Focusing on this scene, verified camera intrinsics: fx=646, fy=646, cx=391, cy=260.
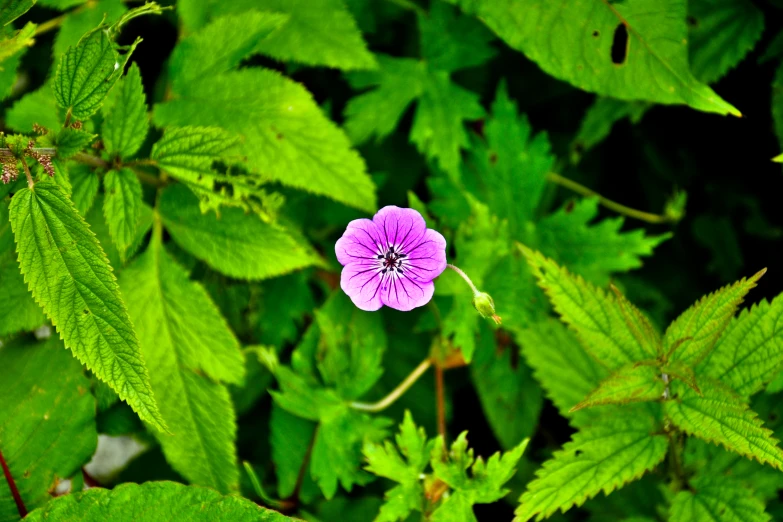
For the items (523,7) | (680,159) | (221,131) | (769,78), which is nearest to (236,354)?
(221,131)

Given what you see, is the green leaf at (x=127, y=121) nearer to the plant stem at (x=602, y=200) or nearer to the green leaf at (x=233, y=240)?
the green leaf at (x=233, y=240)

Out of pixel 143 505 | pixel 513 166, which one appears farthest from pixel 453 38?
pixel 143 505

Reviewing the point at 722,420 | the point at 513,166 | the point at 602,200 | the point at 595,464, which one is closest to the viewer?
the point at 722,420

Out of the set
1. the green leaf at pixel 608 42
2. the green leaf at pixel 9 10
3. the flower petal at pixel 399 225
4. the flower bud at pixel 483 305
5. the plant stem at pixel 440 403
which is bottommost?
the plant stem at pixel 440 403

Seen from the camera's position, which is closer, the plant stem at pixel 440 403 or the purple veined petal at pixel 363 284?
the purple veined petal at pixel 363 284

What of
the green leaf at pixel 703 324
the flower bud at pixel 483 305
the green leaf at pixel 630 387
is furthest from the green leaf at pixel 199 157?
the green leaf at pixel 703 324

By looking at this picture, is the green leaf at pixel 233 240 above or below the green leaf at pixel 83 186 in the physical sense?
below

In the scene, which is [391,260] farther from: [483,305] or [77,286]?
[77,286]
